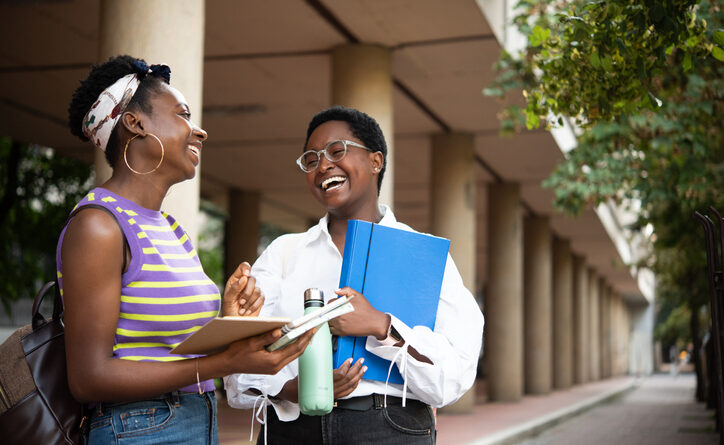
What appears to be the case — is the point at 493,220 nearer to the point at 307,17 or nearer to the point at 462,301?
the point at 307,17

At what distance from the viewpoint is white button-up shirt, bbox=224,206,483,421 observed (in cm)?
262

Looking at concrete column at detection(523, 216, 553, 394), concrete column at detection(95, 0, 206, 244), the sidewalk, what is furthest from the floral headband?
concrete column at detection(523, 216, 553, 394)

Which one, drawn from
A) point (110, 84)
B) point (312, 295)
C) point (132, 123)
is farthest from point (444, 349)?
point (110, 84)

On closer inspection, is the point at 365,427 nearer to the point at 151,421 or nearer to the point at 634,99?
the point at 151,421

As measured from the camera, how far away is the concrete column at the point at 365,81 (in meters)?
11.5

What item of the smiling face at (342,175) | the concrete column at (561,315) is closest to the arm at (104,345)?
the smiling face at (342,175)

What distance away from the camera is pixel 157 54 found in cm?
663

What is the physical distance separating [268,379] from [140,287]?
61cm

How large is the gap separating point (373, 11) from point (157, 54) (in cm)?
445

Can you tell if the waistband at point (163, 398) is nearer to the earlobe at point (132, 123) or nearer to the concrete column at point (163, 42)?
the earlobe at point (132, 123)

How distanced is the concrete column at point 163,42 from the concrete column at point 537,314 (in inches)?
785

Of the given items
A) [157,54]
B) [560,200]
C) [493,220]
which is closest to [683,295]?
[493,220]

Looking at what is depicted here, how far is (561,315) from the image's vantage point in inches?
1214

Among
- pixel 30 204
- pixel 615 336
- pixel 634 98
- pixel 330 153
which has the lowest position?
pixel 615 336
